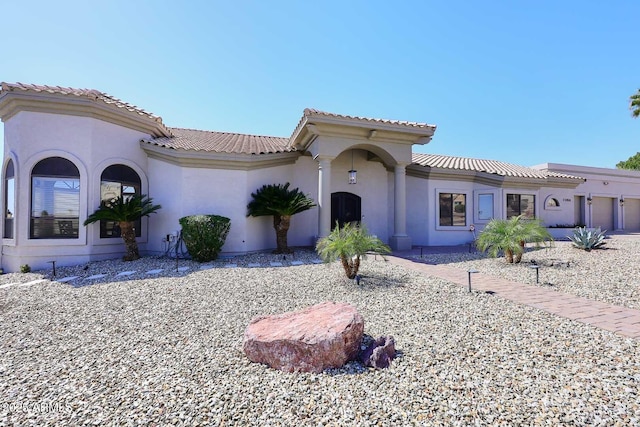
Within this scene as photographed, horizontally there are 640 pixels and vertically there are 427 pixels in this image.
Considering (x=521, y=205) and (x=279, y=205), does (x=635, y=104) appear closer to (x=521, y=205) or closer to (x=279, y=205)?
(x=521, y=205)

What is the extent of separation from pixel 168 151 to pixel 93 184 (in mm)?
2739

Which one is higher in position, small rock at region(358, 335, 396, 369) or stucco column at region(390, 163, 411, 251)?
stucco column at region(390, 163, 411, 251)

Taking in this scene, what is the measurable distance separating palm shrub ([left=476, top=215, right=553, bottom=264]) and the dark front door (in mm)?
6066

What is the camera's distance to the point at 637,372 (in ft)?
10.3

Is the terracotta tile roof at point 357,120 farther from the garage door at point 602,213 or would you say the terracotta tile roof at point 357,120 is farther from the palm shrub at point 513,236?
the garage door at point 602,213

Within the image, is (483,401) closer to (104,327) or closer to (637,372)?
(637,372)

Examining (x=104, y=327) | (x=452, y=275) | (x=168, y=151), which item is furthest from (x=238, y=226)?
(x=452, y=275)

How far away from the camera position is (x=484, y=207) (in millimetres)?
15133

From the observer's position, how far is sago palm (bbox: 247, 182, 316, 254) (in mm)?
11141

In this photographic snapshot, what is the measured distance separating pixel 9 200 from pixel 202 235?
279 inches

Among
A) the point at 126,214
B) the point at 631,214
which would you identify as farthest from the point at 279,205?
the point at 631,214

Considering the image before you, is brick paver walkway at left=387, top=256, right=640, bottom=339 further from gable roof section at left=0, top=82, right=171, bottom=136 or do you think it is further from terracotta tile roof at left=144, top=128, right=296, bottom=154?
gable roof section at left=0, top=82, right=171, bottom=136

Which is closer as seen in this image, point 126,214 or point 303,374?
point 303,374

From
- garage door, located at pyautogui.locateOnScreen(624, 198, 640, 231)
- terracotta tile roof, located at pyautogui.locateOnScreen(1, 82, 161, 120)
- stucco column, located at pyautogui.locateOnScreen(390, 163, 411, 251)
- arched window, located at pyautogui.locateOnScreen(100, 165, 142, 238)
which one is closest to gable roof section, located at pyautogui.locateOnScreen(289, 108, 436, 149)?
stucco column, located at pyautogui.locateOnScreen(390, 163, 411, 251)
